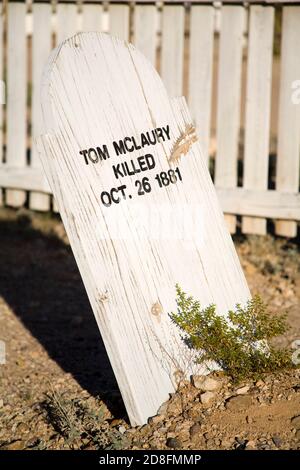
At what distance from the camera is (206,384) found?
3.43 meters

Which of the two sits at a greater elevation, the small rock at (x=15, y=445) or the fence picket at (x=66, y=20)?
the fence picket at (x=66, y=20)

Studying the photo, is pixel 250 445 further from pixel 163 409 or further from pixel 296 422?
pixel 163 409

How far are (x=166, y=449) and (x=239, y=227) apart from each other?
10.8 feet

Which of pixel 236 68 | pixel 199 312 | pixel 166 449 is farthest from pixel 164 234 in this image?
pixel 236 68

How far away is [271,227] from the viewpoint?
20.1 feet

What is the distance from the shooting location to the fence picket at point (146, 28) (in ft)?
19.0

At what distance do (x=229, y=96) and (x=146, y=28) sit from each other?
0.82 meters

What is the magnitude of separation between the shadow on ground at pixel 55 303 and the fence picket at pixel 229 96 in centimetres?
134

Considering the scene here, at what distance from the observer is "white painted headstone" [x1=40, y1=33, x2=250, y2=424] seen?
329 centimetres

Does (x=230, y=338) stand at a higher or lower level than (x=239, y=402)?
higher

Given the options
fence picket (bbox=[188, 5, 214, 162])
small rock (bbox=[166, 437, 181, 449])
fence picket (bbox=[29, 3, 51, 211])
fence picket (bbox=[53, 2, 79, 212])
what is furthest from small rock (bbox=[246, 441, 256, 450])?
fence picket (bbox=[53, 2, 79, 212])

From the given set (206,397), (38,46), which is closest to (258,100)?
(38,46)

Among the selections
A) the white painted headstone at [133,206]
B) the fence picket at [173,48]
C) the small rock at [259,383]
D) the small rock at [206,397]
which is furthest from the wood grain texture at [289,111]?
the small rock at [206,397]

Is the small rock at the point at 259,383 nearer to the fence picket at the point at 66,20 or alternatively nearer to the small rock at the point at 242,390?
the small rock at the point at 242,390
